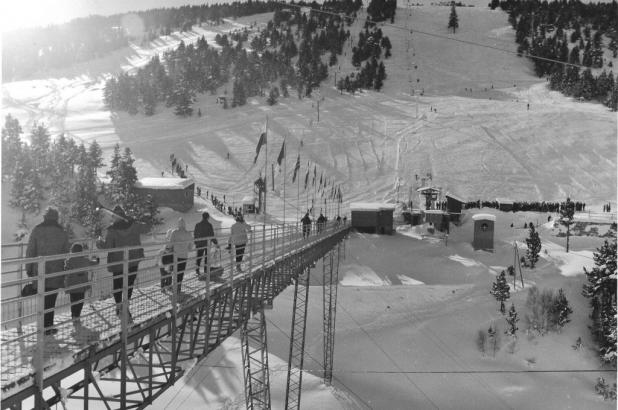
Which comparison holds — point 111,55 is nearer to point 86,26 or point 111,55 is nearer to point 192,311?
point 86,26

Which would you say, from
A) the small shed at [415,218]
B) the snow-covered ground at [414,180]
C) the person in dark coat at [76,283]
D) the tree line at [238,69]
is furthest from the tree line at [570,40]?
the person in dark coat at [76,283]

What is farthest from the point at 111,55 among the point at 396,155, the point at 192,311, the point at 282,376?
the point at 192,311

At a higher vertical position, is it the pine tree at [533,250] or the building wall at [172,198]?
the pine tree at [533,250]

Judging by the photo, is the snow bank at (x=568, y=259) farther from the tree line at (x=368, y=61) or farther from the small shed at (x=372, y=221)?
the tree line at (x=368, y=61)

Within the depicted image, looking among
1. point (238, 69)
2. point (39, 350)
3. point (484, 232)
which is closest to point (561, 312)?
point (484, 232)

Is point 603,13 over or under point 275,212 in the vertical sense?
over

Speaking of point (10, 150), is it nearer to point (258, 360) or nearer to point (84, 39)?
point (258, 360)
